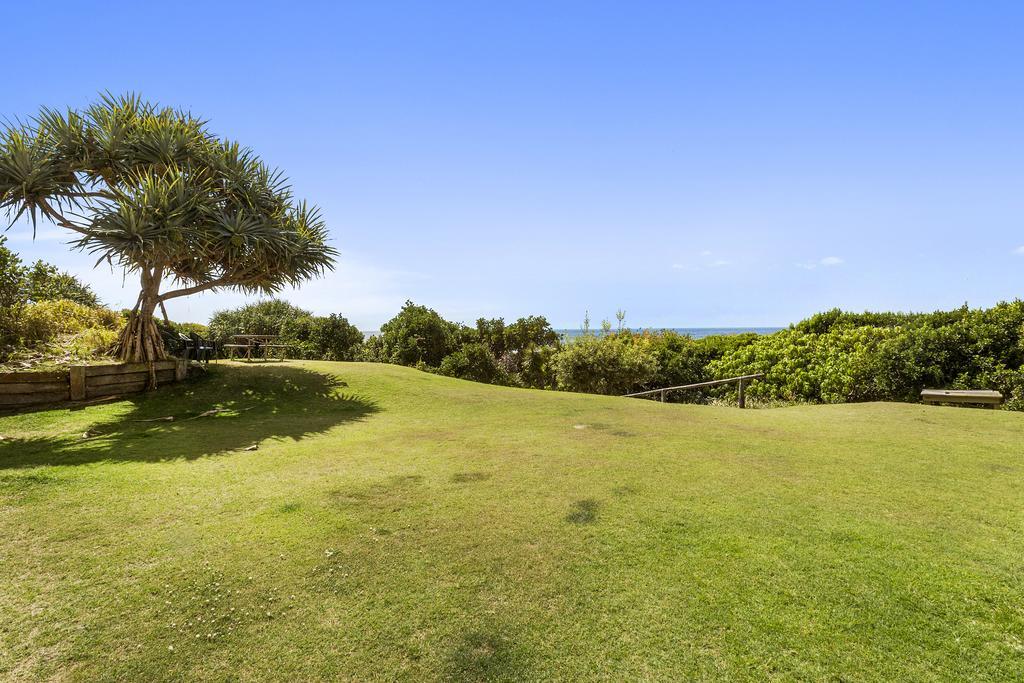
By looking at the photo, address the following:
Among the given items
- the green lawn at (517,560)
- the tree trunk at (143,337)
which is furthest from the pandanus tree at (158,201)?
the green lawn at (517,560)

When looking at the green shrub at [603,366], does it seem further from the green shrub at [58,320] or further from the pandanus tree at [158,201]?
the green shrub at [58,320]

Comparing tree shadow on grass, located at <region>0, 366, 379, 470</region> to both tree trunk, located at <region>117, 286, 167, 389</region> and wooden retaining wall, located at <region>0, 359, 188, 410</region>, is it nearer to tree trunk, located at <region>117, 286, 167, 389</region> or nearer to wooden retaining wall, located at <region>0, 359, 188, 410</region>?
wooden retaining wall, located at <region>0, 359, 188, 410</region>

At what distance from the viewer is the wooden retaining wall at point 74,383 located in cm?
893

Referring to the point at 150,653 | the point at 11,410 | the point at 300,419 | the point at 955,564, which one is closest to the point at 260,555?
the point at 150,653

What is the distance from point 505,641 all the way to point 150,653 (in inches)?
72.3

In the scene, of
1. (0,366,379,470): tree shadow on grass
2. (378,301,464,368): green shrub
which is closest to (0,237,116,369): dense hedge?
(0,366,379,470): tree shadow on grass

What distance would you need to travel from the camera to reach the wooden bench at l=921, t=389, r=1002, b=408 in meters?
9.40

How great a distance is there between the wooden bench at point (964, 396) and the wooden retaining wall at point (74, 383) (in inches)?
658

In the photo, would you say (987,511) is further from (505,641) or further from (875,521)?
(505,641)

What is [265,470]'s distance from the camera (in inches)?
217

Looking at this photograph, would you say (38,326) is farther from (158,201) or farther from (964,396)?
(964,396)

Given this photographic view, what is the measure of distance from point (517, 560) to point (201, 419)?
7745mm

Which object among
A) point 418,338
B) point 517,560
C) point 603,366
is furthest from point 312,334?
point 517,560

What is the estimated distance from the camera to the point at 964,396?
31.6 feet
